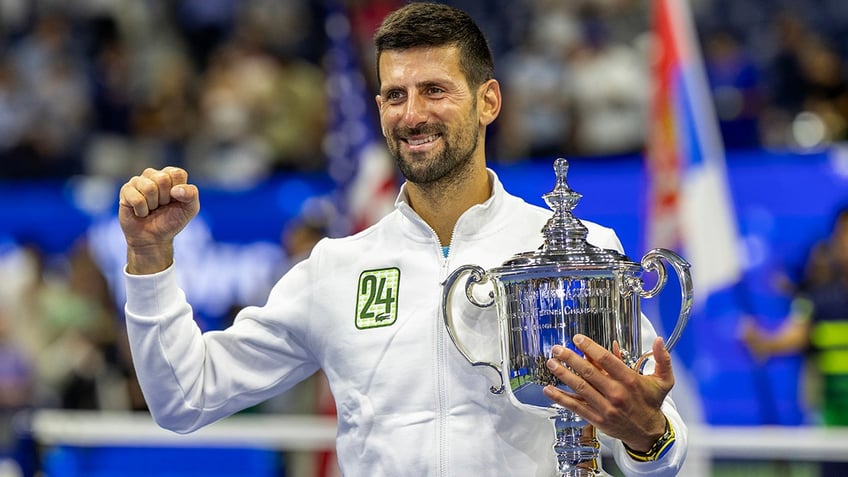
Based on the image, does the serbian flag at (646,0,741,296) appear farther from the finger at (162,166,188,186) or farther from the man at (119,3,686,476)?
the finger at (162,166,188,186)

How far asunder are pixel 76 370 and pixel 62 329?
2.30ft

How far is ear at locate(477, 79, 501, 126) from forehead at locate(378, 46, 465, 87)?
103mm

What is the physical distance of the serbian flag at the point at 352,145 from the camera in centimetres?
714

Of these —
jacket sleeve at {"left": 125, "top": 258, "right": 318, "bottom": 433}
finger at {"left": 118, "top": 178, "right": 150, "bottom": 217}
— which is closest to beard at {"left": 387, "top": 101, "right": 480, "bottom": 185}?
jacket sleeve at {"left": 125, "top": 258, "right": 318, "bottom": 433}

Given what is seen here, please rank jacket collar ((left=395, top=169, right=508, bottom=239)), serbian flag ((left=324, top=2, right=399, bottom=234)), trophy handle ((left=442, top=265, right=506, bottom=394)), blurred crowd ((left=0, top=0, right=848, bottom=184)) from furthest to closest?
blurred crowd ((left=0, top=0, right=848, bottom=184)) < serbian flag ((left=324, top=2, right=399, bottom=234)) < jacket collar ((left=395, top=169, right=508, bottom=239)) < trophy handle ((left=442, top=265, right=506, bottom=394))

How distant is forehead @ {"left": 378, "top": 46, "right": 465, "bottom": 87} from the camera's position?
2822 mm

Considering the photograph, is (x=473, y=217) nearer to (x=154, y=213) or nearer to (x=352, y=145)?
(x=154, y=213)

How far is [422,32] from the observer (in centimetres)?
284

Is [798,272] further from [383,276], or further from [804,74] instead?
[383,276]

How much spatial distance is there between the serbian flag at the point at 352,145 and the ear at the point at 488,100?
4071mm

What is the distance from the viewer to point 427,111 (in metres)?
2.81

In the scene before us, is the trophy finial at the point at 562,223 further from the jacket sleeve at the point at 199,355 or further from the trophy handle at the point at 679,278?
the jacket sleeve at the point at 199,355

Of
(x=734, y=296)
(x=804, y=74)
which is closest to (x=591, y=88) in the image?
(x=804, y=74)

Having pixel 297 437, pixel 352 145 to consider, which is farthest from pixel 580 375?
pixel 352 145
